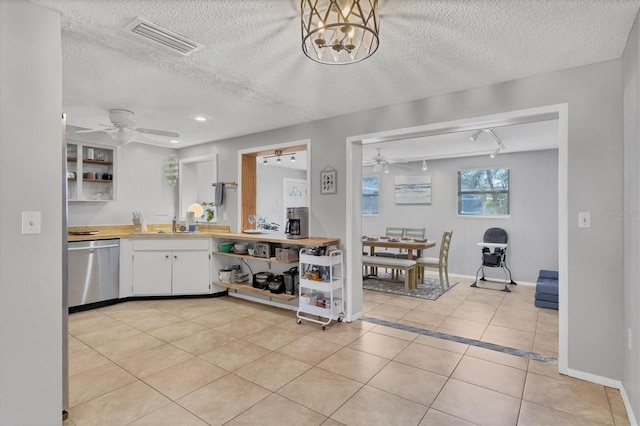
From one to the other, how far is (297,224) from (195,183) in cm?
288

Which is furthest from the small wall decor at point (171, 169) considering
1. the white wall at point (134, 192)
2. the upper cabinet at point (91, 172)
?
Answer: the upper cabinet at point (91, 172)

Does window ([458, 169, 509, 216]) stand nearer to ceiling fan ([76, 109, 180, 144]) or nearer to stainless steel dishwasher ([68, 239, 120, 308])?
ceiling fan ([76, 109, 180, 144])

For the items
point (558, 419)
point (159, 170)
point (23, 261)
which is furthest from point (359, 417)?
point (159, 170)

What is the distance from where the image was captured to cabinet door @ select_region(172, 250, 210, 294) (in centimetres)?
462

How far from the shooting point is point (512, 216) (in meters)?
6.02

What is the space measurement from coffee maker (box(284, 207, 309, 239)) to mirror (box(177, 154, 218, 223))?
6.30ft

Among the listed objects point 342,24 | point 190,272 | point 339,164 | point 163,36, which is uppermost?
point 163,36

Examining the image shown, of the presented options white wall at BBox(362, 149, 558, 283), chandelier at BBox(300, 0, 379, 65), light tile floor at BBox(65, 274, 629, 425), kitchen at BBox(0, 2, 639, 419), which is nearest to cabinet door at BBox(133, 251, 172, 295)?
light tile floor at BBox(65, 274, 629, 425)

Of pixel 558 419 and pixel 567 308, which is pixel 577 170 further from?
pixel 558 419

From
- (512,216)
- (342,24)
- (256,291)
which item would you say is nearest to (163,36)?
(342,24)

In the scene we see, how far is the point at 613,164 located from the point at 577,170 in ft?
0.67

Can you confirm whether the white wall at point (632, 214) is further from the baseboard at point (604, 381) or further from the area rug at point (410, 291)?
the area rug at point (410, 291)

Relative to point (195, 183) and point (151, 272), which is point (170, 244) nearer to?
point (151, 272)

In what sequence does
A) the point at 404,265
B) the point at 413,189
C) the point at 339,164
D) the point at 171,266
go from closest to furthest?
the point at 339,164 < the point at 171,266 < the point at 404,265 < the point at 413,189
